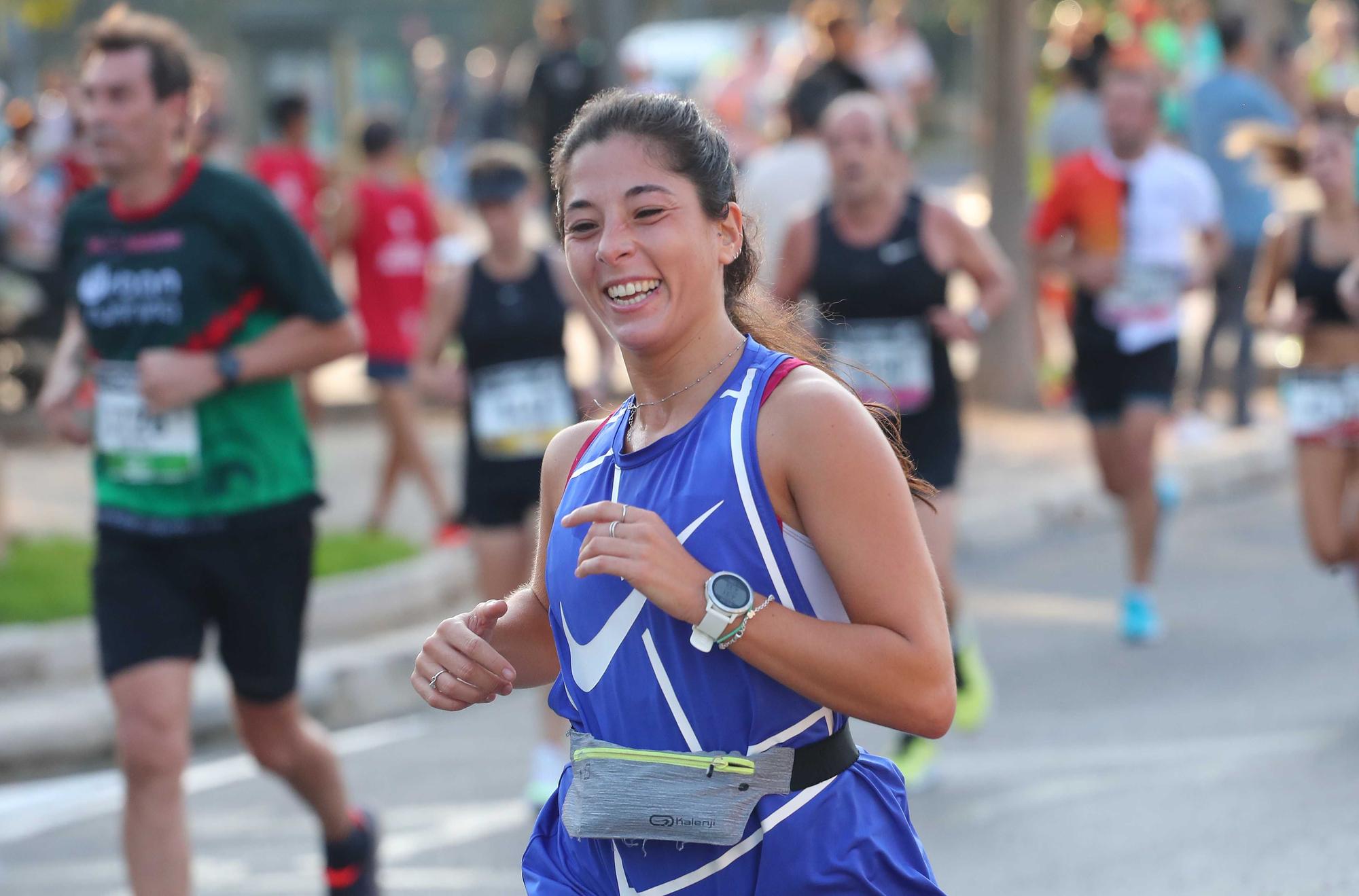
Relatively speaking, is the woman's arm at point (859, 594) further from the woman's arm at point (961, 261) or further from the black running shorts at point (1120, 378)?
the black running shorts at point (1120, 378)

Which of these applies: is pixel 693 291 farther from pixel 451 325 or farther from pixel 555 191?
pixel 451 325

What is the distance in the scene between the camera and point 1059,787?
20.3 feet

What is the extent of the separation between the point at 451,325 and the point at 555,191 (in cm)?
404

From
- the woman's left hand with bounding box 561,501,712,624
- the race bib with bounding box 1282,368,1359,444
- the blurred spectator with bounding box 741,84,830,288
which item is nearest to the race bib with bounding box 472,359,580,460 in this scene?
the race bib with bounding box 1282,368,1359,444

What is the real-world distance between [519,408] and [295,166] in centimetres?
667

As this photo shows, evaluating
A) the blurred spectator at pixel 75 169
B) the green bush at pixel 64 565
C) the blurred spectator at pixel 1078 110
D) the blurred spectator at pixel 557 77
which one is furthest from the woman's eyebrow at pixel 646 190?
the blurred spectator at pixel 557 77

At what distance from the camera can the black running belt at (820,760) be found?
2.63 meters

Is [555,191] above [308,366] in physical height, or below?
above

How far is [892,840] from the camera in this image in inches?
104

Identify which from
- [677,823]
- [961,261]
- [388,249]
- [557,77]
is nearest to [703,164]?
[677,823]

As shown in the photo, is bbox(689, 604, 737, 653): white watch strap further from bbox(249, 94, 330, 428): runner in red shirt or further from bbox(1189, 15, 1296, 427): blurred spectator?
bbox(1189, 15, 1296, 427): blurred spectator

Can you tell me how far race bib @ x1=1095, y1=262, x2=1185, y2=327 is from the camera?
27.9ft

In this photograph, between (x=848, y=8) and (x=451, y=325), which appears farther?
(x=848, y=8)

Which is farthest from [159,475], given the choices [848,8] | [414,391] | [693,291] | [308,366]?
[848,8]
